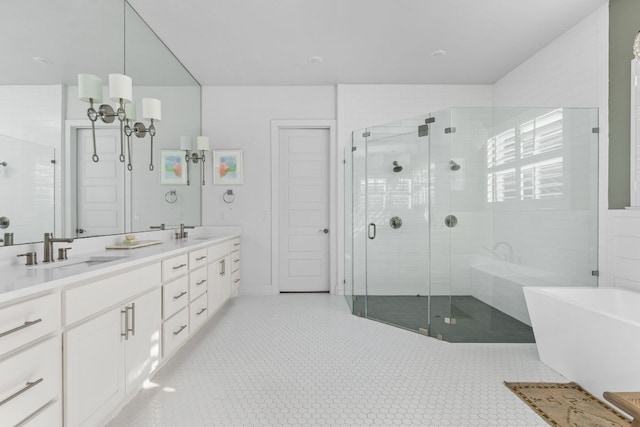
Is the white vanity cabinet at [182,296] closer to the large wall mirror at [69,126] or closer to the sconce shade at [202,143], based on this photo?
the large wall mirror at [69,126]

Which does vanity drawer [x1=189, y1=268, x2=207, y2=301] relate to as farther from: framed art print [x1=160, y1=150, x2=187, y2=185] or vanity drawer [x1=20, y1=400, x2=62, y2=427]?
vanity drawer [x1=20, y1=400, x2=62, y2=427]

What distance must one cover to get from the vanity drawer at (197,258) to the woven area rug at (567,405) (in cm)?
247

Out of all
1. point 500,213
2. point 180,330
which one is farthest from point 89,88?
point 500,213

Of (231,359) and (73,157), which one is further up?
(73,157)

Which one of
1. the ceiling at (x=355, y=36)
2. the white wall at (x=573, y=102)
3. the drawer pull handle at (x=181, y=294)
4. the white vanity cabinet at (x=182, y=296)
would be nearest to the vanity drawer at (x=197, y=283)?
the white vanity cabinet at (x=182, y=296)

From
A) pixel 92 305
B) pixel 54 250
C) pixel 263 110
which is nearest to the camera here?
pixel 92 305

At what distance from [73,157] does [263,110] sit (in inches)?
107

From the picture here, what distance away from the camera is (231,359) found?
8.10 feet

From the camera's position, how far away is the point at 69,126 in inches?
77.9

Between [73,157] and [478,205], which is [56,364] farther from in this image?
[478,205]

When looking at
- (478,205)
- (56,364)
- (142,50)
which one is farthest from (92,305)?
(478,205)

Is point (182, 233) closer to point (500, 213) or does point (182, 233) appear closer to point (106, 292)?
point (106, 292)

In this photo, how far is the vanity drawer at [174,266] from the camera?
2.21 meters

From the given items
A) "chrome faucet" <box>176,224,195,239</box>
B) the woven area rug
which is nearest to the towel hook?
"chrome faucet" <box>176,224,195,239</box>
